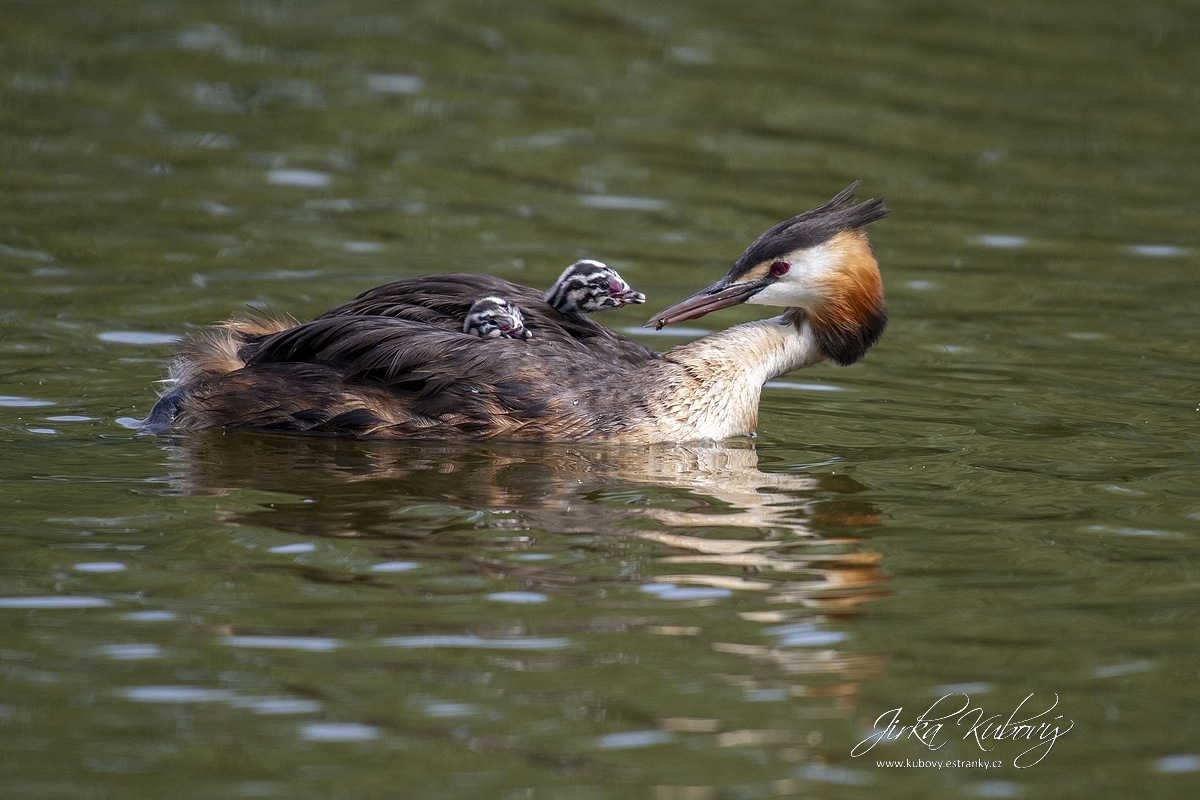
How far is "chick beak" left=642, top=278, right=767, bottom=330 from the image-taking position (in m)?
8.09

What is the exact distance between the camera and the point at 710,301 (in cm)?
814

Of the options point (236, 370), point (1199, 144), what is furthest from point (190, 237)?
point (1199, 144)

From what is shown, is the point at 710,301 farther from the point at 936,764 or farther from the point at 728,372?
the point at 936,764

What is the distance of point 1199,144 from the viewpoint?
13438 mm

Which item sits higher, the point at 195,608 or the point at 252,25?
the point at 252,25

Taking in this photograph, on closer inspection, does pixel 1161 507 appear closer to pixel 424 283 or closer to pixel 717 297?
pixel 717 297

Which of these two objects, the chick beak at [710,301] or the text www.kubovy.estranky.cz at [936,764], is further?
the chick beak at [710,301]

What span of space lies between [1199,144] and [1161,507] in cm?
714

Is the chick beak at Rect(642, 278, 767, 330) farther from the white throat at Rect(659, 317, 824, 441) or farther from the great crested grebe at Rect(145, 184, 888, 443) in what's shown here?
the white throat at Rect(659, 317, 824, 441)

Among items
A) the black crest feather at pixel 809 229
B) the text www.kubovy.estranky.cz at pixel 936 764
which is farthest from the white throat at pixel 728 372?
the text www.kubovy.estranky.cz at pixel 936 764

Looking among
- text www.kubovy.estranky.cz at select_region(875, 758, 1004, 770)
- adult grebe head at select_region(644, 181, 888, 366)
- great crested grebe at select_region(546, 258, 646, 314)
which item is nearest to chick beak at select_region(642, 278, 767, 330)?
adult grebe head at select_region(644, 181, 888, 366)

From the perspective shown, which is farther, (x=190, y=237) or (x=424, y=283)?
(x=190, y=237)
